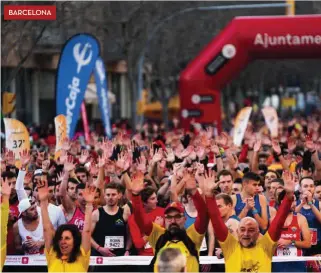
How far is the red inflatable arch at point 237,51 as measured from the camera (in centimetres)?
Result: 2753

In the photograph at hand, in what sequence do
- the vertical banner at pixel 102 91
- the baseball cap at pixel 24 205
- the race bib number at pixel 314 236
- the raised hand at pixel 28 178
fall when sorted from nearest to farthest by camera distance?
the baseball cap at pixel 24 205, the race bib number at pixel 314 236, the raised hand at pixel 28 178, the vertical banner at pixel 102 91

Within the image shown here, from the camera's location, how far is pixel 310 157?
14.6 m

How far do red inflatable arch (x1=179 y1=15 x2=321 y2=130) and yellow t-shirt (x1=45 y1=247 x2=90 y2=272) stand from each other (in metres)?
18.4

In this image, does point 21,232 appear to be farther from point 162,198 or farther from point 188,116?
point 188,116

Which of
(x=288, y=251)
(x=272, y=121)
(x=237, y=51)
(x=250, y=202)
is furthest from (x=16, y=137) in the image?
(x=237, y=51)

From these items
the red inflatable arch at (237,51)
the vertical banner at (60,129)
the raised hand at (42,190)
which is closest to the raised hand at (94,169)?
the raised hand at (42,190)

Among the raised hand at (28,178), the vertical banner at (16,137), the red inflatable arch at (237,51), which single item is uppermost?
the red inflatable arch at (237,51)

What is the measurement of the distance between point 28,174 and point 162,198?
1.46 m

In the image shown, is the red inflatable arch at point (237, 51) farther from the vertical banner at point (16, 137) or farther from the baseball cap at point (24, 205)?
the baseball cap at point (24, 205)

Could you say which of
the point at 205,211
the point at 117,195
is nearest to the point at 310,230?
the point at 117,195

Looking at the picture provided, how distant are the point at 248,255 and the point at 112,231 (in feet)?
8.85

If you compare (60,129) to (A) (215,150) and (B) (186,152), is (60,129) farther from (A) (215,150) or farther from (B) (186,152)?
(B) (186,152)

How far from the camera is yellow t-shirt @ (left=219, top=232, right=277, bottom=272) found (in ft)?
30.4

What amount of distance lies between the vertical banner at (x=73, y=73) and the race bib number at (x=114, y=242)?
9.36 m
